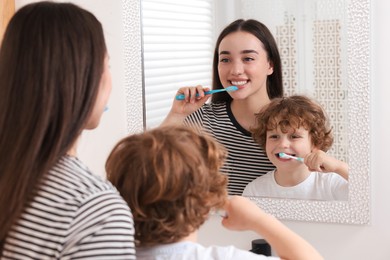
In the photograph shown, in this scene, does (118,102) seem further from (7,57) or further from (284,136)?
(7,57)

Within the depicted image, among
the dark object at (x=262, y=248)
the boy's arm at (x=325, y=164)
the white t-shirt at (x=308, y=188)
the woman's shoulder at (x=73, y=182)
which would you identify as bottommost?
the dark object at (x=262, y=248)

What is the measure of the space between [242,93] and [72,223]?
639 mm

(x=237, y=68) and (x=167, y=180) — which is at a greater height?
(x=237, y=68)

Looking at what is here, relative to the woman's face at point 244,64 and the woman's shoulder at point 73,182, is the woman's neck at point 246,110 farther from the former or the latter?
the woman's shoulder at point 73,182

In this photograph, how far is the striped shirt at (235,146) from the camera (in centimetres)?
124

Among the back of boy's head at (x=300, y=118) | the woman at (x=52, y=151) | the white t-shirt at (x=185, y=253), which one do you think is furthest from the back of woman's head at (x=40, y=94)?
the back of boy's head at (x=300, y=118)

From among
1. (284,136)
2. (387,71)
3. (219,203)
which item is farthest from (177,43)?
(219,203)

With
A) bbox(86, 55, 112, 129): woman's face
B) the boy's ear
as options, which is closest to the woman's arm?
the boy's ear

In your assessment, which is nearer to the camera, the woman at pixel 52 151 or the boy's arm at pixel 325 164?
the woman at pixel 52 151

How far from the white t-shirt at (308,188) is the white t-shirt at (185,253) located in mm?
400

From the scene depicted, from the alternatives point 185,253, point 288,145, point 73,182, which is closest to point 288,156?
point 288,145

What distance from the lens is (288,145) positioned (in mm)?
1190

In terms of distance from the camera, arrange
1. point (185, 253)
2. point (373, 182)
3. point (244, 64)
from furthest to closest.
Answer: point (244, 64), point (373, 182), point (185, 253)

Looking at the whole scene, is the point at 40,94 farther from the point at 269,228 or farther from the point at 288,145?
the point at 288,145
